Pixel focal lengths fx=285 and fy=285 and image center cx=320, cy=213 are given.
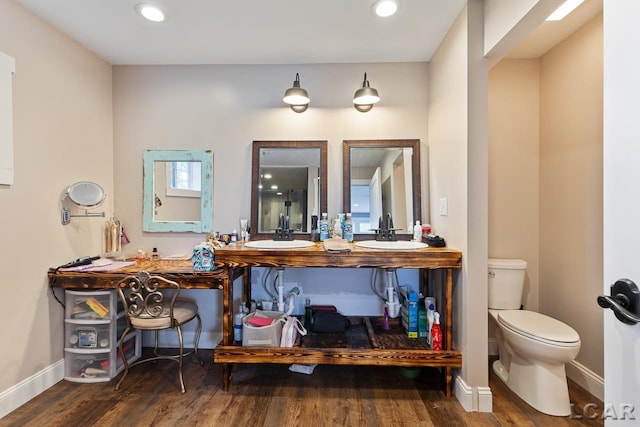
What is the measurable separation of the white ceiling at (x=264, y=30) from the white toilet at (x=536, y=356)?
6.45 ft

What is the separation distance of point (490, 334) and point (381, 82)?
88.1 inches

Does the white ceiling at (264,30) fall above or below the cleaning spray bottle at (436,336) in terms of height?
above

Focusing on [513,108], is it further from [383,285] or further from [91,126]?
[91,126]

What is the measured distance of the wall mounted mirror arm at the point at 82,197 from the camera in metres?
1.99

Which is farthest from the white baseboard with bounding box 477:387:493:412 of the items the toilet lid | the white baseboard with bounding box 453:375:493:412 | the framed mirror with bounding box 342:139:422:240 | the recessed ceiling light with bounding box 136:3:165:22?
the recessed ceiling light with bounding box 136:3:165:22

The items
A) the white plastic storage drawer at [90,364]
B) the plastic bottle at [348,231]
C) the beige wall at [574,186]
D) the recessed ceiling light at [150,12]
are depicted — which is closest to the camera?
the recessed ceiling light at [150,12]

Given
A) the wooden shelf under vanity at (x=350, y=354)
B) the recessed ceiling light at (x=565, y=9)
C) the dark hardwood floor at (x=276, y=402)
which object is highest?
the recessed ceiling light at (x=565, y=9)

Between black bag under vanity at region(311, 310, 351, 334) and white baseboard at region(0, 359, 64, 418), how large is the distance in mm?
1752

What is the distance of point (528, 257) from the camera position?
229 centimetres

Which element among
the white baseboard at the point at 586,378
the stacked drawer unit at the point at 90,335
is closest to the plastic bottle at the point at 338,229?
the stacked drawer unit at the point at 90,335

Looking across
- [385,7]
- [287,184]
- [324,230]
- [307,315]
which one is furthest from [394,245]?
[385,7]

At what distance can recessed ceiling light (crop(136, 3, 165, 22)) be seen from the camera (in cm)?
173

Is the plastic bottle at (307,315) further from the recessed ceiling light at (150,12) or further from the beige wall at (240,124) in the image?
the recessed ceiling light at (150,12)

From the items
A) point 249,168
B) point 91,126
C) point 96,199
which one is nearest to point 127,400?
→ point 96,199
